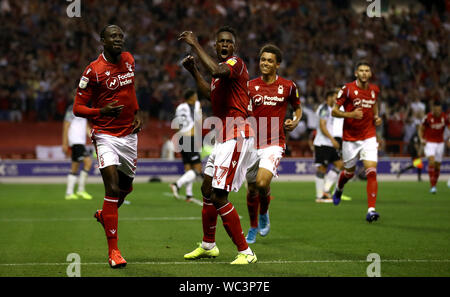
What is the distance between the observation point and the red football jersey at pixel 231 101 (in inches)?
311

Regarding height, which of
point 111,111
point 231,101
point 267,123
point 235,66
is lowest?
point 267,123

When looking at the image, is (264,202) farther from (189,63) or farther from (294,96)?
(189,63)

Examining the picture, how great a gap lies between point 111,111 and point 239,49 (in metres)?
23.5

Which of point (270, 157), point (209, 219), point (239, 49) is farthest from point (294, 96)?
point (239, 49)

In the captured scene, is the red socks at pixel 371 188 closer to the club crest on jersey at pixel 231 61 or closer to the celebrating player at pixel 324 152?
the celebrating player at pixel 324 152

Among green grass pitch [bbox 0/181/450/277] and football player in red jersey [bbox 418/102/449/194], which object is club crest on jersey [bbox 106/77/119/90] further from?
football player in red jersey [bbox 418/102/449/194]

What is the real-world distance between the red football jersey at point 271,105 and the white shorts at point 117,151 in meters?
2.09

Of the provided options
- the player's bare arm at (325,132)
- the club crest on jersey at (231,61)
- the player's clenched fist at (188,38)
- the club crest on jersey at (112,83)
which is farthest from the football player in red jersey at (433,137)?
the player's clenched fist at (188,38)

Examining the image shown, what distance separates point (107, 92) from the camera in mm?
8281

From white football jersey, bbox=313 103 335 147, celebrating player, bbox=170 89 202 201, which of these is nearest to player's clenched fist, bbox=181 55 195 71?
celebrating player, bbox=170 89 202 201

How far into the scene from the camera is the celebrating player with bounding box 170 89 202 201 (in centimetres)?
1641

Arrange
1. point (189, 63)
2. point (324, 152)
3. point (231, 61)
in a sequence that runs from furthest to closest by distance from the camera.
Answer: point (324, 152) < point (189, 63) < point (231, 61)

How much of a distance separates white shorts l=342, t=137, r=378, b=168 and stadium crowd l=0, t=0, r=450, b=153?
1446 centimetres

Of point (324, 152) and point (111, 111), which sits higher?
point (111, 111)
